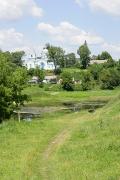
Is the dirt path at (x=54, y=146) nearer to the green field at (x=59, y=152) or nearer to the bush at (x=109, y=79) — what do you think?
the green field at (x=59, y=152)

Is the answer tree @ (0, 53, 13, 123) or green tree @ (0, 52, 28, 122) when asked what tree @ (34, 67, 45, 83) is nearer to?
green tree @ (0, 52, 28, 122)

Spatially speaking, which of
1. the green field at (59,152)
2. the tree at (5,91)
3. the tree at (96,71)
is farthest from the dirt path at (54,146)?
the tree at (96,71)

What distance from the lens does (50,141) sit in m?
36.8

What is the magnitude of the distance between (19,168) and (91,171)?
155 inches

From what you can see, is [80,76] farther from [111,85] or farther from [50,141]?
[50,141]

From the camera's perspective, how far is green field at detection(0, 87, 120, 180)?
24156mm

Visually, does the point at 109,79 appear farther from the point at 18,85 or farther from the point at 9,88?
the point at 9,88

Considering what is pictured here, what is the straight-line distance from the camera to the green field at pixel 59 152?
2416cm

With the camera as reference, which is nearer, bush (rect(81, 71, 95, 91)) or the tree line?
the tree line

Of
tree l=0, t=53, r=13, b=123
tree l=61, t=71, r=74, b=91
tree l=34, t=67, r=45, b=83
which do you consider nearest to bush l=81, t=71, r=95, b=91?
tree l=61, t=71, r=74, b=91

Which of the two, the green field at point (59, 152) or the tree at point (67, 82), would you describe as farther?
the tree at point (67, 82)

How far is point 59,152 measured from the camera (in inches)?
1226

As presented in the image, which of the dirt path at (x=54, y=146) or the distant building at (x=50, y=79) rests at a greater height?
the distant building at (x=50, y=79)

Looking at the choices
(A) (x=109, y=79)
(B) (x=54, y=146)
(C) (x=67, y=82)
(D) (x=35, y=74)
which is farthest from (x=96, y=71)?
(B) (x=54, y=146)
